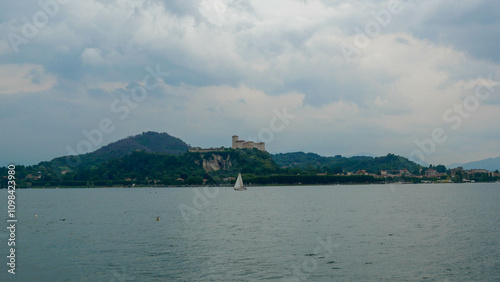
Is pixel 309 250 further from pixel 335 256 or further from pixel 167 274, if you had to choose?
pixel 167 274

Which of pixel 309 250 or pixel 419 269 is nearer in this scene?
pixel 419 269

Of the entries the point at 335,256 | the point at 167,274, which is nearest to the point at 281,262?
the point at 335,256

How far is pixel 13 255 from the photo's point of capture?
38.3m

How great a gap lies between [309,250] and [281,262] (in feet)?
18.7

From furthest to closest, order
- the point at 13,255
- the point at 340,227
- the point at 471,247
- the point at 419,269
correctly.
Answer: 1. the point at 340,227
2. the point at 471,247
3. the point at 13,255
4. the point at 419,269

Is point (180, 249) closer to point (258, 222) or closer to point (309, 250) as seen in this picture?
point (309, 250)

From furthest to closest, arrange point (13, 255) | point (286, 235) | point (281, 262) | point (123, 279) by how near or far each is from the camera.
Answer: point (286, 235) → point (13, 255) → point (281, 262) → point (123, 279)

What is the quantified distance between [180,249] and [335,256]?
1407 cm

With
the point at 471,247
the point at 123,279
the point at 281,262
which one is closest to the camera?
the point at 123,279

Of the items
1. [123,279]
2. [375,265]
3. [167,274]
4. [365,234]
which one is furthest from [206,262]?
[365,234]

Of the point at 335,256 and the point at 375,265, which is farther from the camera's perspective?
the point at 335,256

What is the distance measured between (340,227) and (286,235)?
32.7 feet

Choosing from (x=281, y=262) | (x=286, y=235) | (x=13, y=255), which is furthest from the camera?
(x=286, y=235)

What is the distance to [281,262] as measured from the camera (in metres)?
34.8
